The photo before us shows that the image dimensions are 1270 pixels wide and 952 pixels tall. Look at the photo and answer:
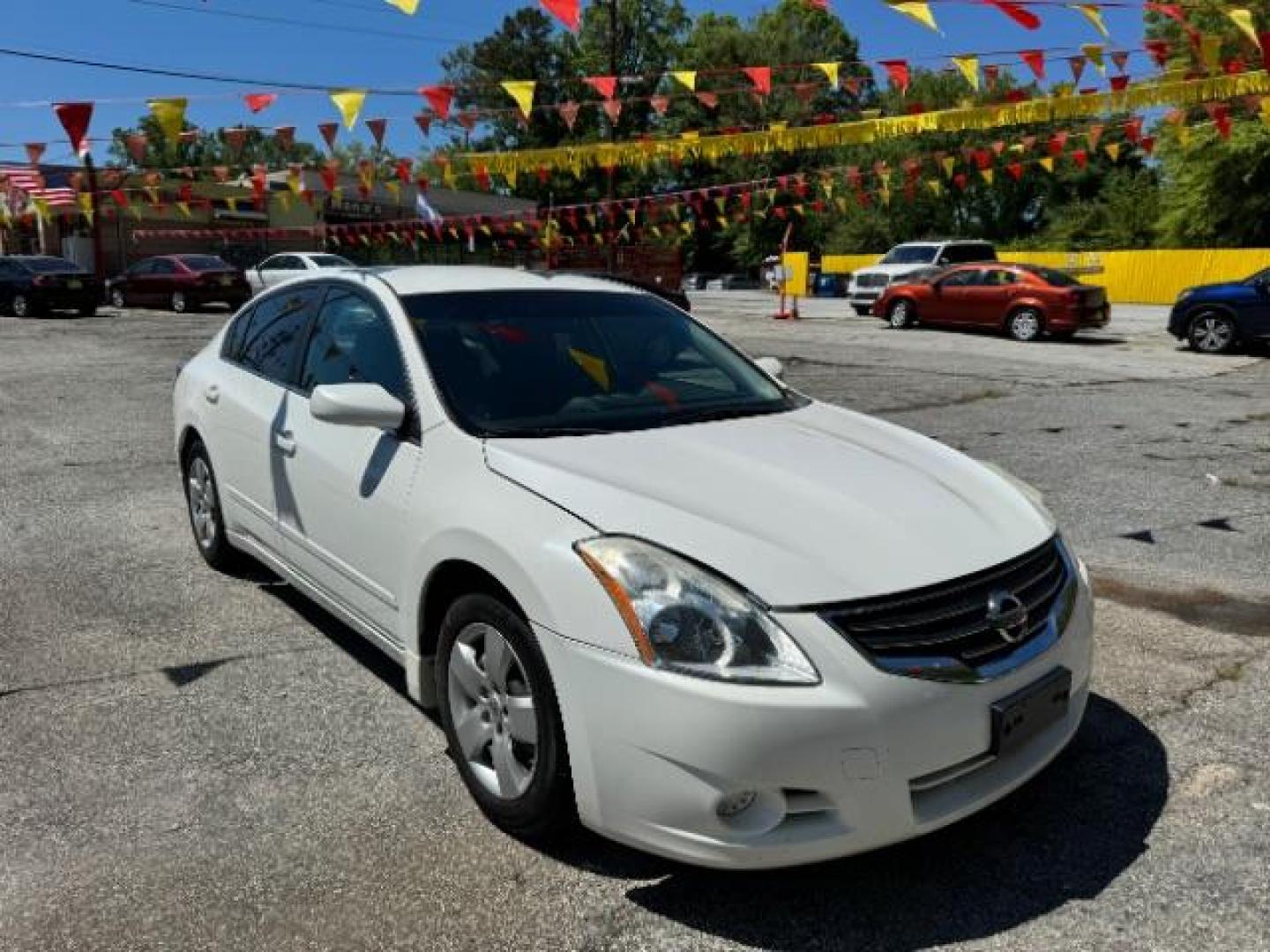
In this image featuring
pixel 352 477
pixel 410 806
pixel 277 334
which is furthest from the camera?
pixel 277 334

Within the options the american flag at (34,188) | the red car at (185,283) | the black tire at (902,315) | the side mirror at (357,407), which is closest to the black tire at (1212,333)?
the black tire at (902,315)

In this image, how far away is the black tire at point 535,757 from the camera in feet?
8.63

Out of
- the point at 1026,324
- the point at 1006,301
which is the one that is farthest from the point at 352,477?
the point at 1006,301

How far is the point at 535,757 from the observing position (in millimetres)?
2707

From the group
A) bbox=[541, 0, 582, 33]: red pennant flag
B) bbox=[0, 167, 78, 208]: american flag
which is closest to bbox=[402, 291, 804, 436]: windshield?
bbox=[541, 0, 582, 33]: red pennant flag

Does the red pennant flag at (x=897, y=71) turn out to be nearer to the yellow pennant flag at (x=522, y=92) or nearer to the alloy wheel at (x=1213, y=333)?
the yellow pennant flag at (x=522, y=92)

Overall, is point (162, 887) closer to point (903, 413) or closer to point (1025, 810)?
point (1025, 810)

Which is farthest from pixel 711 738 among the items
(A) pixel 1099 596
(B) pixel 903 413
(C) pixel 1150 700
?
(B) pixel 903 413

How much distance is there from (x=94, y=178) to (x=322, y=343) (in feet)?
101

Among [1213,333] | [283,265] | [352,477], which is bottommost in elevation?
[1213,333]

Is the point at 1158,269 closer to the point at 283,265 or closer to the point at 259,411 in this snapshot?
the point at 283,265

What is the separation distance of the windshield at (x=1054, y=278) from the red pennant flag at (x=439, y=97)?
12426 millimetres

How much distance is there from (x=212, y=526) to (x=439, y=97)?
838 centimetres

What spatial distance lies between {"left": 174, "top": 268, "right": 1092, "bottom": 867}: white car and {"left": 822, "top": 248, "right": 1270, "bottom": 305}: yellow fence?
3048 centimetres
